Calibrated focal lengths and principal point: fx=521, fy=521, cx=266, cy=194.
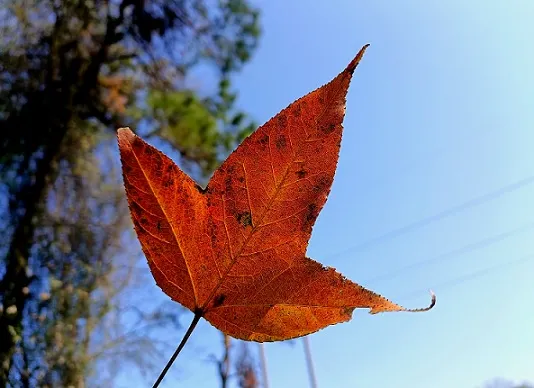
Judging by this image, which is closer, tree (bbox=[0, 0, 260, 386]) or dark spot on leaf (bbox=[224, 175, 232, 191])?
dark spot on leaf (bbox=[224, 175, 232, 191])

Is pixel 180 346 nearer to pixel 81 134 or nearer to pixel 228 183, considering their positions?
pixel 228 183

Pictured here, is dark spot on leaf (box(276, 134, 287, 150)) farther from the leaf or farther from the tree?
the tree

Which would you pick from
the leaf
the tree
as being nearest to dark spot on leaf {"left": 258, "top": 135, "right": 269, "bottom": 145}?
Result: the leaf

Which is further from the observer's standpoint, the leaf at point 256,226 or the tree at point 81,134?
the tree at point 81,134

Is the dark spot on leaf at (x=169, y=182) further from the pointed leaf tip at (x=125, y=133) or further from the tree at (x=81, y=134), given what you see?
the tree at (x=81, y=134)

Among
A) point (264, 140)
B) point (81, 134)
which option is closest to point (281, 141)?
point (264, 140)

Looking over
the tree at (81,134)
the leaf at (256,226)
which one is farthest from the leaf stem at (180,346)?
the tree at (81,134)
